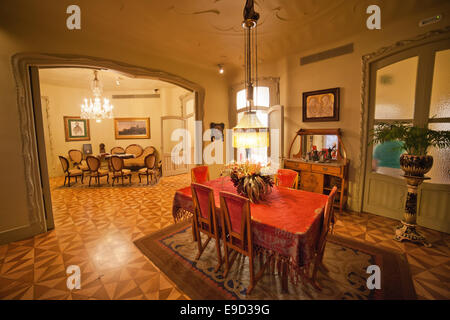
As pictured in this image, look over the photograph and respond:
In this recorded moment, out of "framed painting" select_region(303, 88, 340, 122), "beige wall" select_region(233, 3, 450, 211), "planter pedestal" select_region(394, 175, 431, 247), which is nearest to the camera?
"planter pedestal" select_region(394, 175, 431, 247)

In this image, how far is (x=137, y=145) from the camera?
826 centimetres

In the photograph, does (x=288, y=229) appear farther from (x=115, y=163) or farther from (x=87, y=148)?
(x=87, y=148)

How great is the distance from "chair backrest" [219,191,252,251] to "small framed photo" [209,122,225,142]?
11.9ft

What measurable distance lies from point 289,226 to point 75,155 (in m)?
8.26

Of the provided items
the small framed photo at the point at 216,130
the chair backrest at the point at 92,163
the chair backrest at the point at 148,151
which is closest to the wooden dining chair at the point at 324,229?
the small framed photo at the point at 216,130

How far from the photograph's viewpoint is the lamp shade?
216 centimetres

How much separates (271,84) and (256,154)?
187 cm

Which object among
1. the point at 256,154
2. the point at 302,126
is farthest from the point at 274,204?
the point at 256,154

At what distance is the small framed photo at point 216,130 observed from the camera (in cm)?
554

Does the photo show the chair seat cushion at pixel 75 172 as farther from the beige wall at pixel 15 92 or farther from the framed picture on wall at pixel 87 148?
the beige wall at pixel 15 92

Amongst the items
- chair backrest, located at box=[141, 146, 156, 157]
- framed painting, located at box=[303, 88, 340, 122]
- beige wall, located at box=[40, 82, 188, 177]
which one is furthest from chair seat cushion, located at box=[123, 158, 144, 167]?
framed painting, located at box=[303, 88, 340, 122]

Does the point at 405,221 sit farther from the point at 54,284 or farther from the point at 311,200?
the point at 54,284

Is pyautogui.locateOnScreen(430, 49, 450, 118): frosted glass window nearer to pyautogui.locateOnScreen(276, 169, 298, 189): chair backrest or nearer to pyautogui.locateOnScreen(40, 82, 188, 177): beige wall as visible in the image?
pyautogui.locateOnScreen(276, 169, 298, 189): chair backrest

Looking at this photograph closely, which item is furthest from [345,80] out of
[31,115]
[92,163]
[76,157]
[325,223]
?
[76,157]
